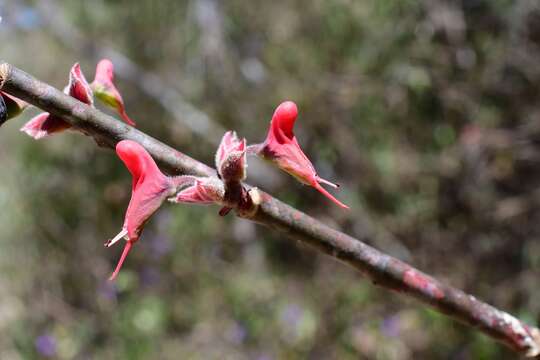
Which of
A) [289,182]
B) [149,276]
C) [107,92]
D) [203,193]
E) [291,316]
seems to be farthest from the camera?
[289,182]

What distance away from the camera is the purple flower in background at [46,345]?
3.08 m

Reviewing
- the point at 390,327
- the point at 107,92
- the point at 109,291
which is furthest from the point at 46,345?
the point at 107,92

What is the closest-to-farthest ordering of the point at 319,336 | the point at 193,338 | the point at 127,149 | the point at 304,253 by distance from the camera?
the point at 127,149
the point at 319,336
the point at 193,338
the point at 304,253

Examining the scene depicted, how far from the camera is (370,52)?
3.32 m

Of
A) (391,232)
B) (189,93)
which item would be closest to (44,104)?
(391,232)

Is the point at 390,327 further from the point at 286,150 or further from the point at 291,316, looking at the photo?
the point at 286,150

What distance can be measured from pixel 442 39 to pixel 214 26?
1394mm

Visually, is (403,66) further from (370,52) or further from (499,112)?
(499,112)

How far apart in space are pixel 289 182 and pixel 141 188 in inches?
115

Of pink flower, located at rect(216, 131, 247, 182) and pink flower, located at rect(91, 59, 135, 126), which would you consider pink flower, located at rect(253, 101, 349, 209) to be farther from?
pink flower, located at rect(91, 59, 135, 126)

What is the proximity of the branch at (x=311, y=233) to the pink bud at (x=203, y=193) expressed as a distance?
33mm

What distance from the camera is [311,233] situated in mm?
650

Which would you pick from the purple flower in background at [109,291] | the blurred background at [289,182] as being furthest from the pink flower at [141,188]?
the purple flower in background at [109,291]

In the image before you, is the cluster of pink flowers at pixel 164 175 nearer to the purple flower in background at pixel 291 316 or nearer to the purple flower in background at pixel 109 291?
the purple flower in background at pixel 291 316
